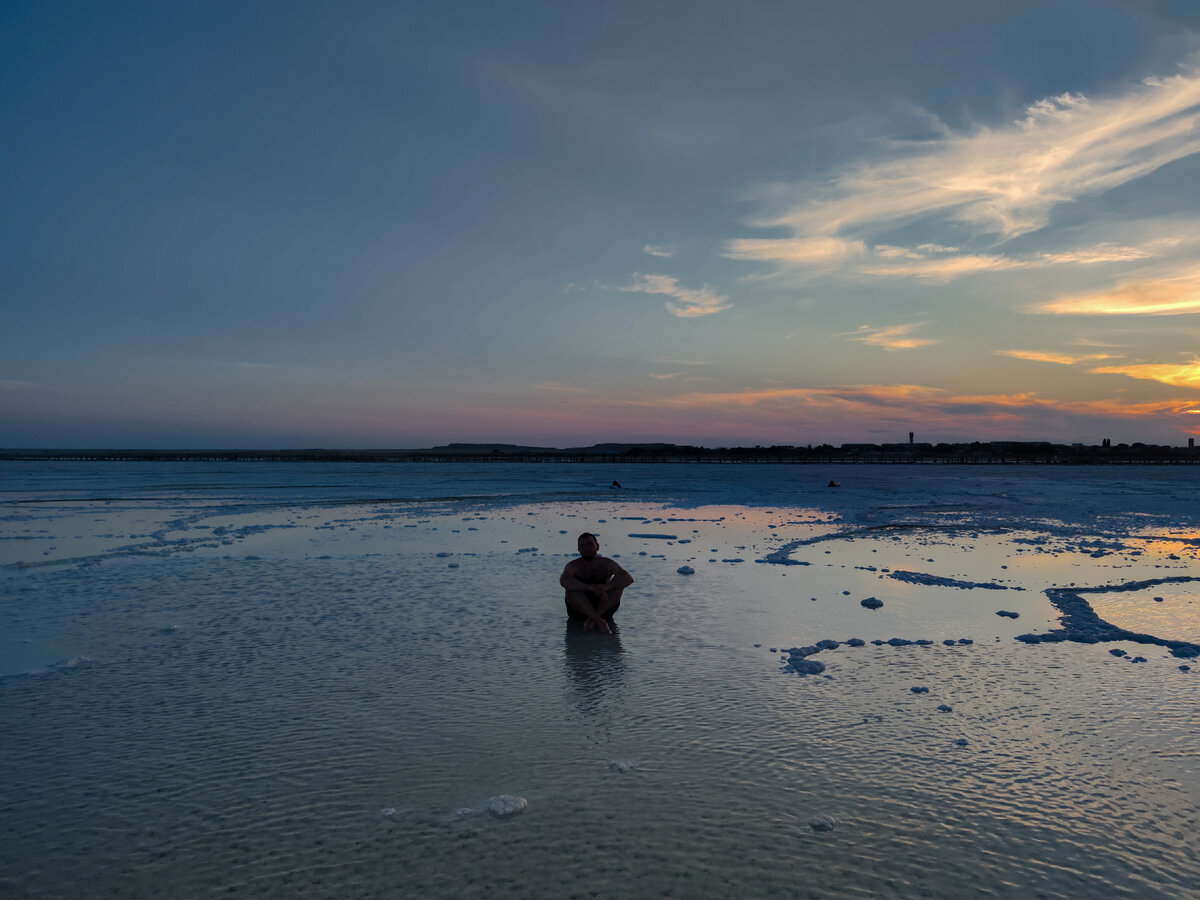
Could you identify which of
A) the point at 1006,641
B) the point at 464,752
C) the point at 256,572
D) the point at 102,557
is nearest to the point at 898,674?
the point at 1006,641

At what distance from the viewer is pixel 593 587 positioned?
32.9 feet

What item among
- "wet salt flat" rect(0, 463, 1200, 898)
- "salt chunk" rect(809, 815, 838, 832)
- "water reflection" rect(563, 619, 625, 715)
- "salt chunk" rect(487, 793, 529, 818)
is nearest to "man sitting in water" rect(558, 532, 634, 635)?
"water reflection" rect(563, 619, 625, 715)

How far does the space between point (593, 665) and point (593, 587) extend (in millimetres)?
2027

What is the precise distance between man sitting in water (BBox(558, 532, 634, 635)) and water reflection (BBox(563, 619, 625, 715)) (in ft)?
0.46

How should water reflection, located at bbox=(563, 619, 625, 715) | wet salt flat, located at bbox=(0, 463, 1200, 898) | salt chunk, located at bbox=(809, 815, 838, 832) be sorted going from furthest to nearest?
water reflection, located at bbox=(563, 619, 625, 715) < salt chunk, located at bbox=(809, 815, 838, 832) < wet salt flat, located at bbox=(0, 463, 1200, 898)

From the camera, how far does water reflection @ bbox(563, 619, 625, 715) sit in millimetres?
6961

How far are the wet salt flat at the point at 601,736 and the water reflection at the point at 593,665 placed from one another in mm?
48

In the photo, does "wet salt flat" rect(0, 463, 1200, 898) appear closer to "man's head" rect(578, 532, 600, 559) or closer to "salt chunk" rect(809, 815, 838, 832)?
"salt chunk" rect(809, 815, 838, 832)

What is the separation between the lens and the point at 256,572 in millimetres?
14539

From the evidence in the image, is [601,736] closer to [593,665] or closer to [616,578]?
[593,665]

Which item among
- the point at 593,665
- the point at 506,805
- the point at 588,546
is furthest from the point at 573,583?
the point at 506,805

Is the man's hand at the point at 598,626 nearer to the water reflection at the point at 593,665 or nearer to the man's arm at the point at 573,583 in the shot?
the water reflection at the point at 593,665

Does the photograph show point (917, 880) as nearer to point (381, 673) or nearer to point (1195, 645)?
point (381, 673)

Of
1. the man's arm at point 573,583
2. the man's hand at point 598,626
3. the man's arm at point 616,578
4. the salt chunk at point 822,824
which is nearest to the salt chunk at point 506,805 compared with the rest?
the salt chunk at point 822,824
